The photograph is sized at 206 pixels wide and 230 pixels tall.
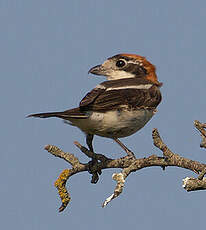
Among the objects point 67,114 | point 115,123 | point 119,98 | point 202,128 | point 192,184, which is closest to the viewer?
point 192,184

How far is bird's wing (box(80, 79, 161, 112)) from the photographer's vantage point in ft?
23.1

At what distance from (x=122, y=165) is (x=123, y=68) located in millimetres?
3275

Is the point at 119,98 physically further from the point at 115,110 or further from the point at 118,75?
the point at 118,75

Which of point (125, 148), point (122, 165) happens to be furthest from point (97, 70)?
point (122, 165)

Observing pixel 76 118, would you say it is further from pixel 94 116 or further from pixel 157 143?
pixel 157 143

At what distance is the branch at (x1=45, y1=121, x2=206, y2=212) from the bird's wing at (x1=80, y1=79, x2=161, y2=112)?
28.5 inches

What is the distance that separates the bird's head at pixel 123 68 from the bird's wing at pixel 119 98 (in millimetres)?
1031

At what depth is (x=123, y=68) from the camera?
29.9 feet

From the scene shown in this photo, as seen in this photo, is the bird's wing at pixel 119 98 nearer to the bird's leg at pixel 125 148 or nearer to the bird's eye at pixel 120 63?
the bird's leg at pixel 125 148

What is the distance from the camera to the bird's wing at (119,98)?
704 cm

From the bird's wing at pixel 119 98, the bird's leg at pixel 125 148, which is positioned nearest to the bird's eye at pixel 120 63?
the bird's wing at pixel 119 98

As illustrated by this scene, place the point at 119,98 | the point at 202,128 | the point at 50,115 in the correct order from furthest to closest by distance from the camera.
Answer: the point at 119,98 < the point at 50,115 < the point at 202,128

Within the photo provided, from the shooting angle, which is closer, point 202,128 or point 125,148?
point 202,128

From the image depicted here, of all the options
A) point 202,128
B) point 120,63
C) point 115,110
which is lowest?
point 202,128
